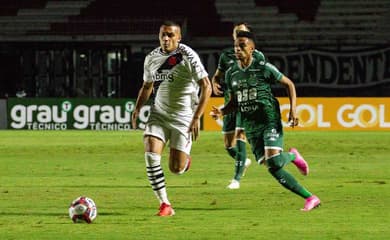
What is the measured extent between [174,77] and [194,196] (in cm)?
274

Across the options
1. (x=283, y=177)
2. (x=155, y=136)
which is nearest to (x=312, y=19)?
Result: (x=283, y=177)

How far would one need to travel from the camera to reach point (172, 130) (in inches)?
455

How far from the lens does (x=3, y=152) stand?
2412 cm

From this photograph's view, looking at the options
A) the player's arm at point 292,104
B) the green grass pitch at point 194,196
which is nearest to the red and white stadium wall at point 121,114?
the green grass pitch at point 194,196

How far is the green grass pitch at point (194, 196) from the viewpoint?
32.7 ft

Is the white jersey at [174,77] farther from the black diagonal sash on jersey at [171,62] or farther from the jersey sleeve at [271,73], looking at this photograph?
the jersey sleeve at [271,73]

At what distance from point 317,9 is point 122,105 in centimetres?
946

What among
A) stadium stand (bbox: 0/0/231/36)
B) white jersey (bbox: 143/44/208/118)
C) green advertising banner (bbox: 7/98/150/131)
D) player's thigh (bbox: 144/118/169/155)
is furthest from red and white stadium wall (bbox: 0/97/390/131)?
player's thigh (bbox: 144/118/169/155)

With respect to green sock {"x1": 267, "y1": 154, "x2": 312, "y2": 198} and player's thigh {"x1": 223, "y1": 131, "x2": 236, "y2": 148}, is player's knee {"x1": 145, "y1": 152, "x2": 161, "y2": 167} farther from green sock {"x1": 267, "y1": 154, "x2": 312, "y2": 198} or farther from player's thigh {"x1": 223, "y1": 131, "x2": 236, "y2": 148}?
player's thigh {"x1": 223, "y1": 131, "x2": 236, "y2": 148}

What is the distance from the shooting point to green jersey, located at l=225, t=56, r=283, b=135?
475 inches

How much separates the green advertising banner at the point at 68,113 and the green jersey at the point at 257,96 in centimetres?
2165

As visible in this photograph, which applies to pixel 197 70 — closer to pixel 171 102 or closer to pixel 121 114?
pixel 171 102

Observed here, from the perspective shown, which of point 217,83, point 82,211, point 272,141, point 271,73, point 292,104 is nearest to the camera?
point 82,211

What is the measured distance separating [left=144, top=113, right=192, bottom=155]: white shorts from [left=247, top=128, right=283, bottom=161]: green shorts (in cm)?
88
